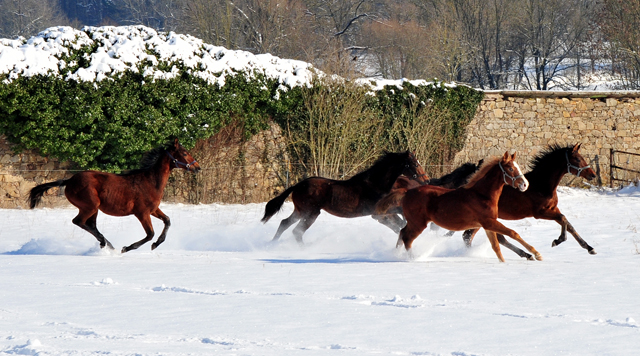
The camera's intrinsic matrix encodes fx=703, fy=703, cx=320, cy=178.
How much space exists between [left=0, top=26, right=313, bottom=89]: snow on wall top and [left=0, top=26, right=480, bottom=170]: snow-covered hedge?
20 millimetres

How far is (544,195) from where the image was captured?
8.04 metres

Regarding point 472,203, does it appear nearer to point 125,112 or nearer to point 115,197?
point 115,197

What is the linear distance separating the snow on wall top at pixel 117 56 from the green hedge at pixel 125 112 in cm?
18

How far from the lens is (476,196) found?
24.3 ft

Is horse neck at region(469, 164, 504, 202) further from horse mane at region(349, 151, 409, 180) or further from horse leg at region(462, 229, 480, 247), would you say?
horse mane at region(349, 151, 409, 180)

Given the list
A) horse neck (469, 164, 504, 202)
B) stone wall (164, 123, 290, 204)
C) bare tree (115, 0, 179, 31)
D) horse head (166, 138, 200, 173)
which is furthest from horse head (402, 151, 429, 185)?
bare tree (115, 0, 179, 31)

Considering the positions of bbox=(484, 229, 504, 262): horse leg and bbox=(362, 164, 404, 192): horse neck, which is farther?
bbox=(362, 164, 404, 192): horse neck

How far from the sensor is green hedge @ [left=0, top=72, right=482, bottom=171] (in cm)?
1392

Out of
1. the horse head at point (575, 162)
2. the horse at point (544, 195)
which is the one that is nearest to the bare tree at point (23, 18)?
the horse at point (544, 195)

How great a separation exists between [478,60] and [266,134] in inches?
1040

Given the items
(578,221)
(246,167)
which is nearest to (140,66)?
(246,167)

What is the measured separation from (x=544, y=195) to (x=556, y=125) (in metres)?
12.5

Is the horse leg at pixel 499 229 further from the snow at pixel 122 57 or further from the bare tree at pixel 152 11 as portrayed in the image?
the bare tree at pixel 152 11

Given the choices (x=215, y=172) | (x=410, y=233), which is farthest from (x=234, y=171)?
(x=410, y=233)
